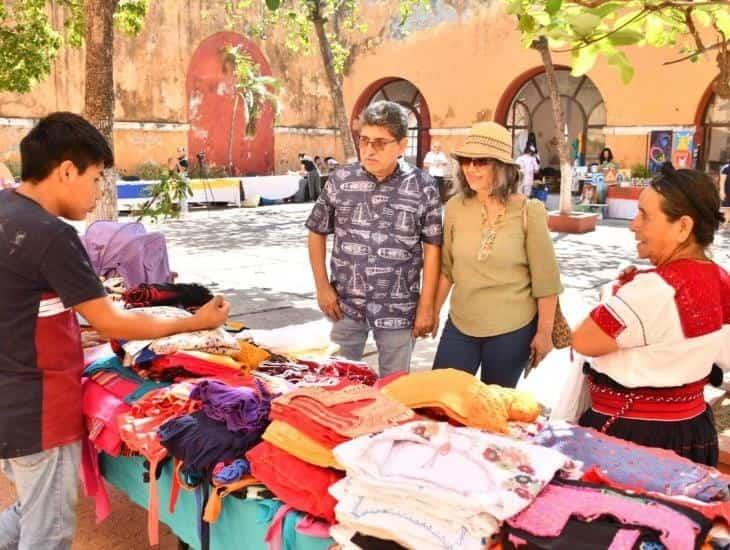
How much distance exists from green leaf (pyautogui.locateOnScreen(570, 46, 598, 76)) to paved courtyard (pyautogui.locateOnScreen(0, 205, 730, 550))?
1.23m

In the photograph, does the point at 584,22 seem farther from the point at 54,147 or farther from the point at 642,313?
the point at 54,147

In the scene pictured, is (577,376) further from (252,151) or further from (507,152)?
(252,151)

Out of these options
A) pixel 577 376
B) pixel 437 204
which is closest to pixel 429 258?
pixel 437 204

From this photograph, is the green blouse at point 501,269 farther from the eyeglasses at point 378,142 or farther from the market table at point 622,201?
the market table at point 622,201

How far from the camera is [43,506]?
7.32 ft

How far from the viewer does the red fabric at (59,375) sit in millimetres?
2203

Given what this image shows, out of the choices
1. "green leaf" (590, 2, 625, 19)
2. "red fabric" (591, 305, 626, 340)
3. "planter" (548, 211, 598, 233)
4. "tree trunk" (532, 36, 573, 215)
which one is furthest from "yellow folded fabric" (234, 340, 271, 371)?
"planter" (548, 211, 598, 233)

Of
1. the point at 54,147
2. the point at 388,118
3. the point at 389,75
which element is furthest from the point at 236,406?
the point at 389,75

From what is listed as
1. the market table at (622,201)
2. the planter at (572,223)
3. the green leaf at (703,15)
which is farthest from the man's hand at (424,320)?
the market table at (622,201)

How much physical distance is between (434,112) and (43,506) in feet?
68.7

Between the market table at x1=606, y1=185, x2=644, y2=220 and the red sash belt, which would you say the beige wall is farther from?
the red sash belt

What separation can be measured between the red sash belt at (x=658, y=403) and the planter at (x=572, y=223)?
39.0 feet

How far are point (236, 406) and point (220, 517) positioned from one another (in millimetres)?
352

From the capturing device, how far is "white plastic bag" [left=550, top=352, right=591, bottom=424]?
2.58 m
